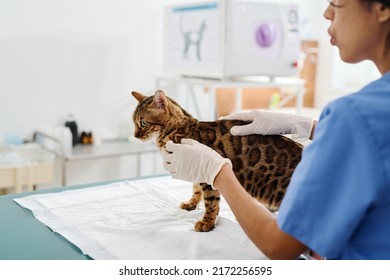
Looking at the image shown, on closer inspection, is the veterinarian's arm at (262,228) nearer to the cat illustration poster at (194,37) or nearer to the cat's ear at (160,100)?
the cat's ear at (160,100)

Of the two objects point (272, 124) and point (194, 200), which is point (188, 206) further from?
point (272, 124)

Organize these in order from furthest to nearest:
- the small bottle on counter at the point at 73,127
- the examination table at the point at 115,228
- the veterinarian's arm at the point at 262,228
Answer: the small bottle on counter at the point at 73,127 → the examination table at the point at 115,228 → the veterinarian's arm at the point at 262,228

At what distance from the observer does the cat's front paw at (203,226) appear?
117 centimetres

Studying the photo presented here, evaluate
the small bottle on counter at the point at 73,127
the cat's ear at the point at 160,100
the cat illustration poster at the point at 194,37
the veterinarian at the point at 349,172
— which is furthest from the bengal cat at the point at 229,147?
the small bottle on counter at the point at 73,127

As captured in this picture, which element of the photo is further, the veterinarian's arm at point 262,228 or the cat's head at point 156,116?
the cat's head at point 156,116

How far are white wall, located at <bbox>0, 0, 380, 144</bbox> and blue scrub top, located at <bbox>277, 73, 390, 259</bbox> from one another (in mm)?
2319

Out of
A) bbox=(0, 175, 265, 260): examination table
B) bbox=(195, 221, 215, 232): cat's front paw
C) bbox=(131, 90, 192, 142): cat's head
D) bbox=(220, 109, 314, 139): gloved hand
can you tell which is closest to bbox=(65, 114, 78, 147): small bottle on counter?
bbox=(0, 175, 265, 260): examination table

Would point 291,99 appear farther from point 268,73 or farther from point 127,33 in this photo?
point 127,33

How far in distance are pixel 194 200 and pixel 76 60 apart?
1.80m

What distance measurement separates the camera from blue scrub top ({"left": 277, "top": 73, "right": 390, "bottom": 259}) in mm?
689

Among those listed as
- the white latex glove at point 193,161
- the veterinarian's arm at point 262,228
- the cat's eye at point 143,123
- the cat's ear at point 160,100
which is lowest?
the veterinarian's arm at point 262,228

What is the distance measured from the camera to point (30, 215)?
1269mm

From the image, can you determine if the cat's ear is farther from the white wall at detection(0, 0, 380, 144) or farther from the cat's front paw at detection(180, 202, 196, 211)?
the white wall at detection(0, 0, 380, 144)
